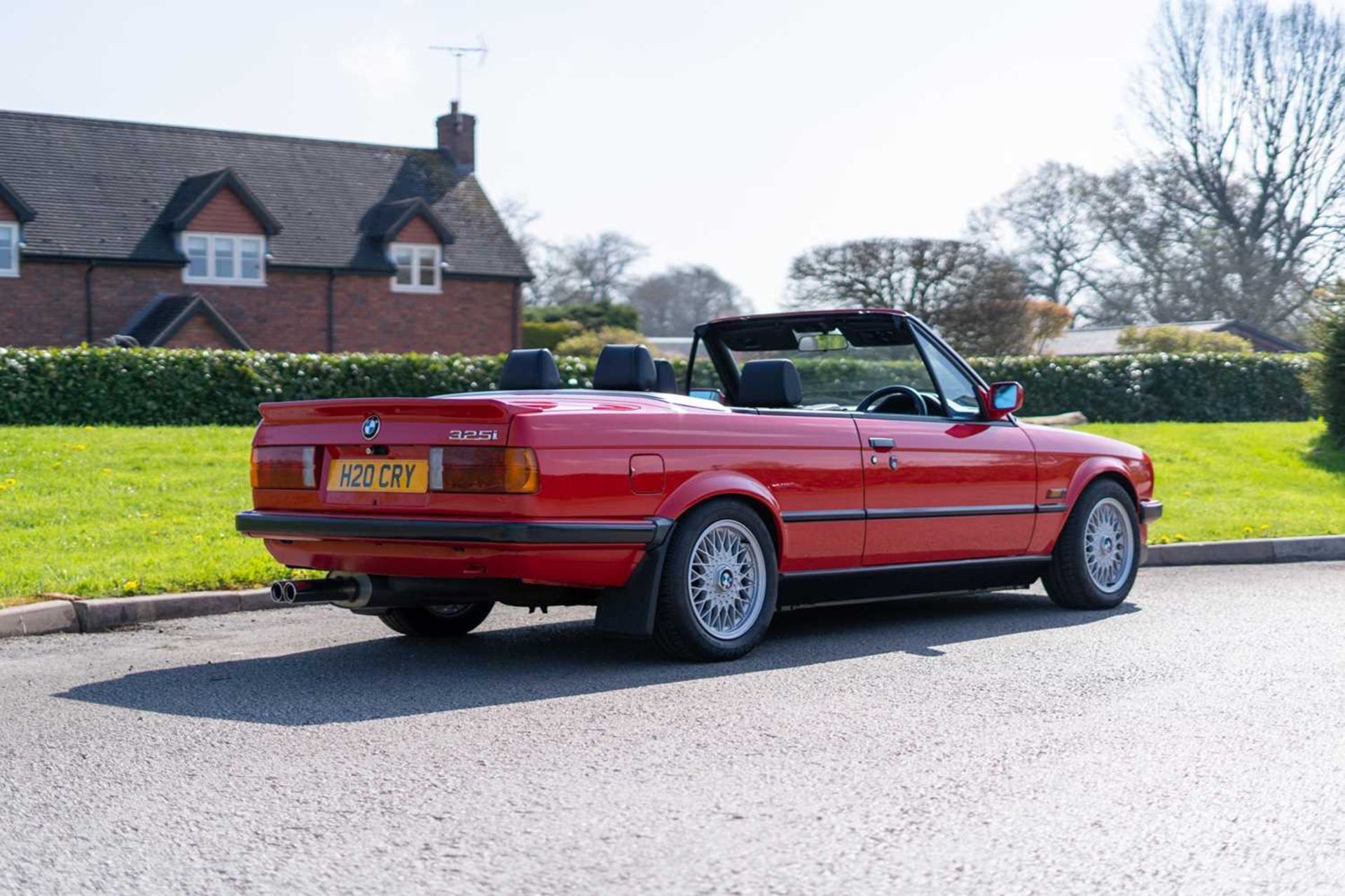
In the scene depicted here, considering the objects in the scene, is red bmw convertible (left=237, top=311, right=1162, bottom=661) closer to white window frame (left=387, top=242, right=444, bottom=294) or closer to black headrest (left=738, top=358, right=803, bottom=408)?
black headrest (left=738, top=358, right=803, bottom=408)

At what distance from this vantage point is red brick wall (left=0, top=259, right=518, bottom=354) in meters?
35.5

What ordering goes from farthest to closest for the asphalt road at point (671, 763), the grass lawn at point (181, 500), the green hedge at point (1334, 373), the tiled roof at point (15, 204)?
1. the tiled roof at point (15, 204)
2. the green hedge at point (1334, 373)
3. the grass lawn at point (181, 500)
4. the asphalt road at point (671, 763)

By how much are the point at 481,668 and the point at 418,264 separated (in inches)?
1374

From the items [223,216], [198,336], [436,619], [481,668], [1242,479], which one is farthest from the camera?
[223,216]

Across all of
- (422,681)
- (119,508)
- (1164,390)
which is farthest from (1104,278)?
(422,681)

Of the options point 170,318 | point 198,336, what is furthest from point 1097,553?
point 170,318

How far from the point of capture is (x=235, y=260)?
3825 cm

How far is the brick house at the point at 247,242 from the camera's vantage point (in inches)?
1410

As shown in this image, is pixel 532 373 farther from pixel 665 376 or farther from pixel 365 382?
pixel 365 382

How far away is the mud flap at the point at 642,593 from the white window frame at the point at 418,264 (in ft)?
114

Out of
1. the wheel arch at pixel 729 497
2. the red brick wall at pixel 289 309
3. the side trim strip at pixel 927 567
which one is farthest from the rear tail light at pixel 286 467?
the red brick wall at pixel 289 309

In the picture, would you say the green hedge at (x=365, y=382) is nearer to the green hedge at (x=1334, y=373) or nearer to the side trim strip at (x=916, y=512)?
the green hedge at (x=1334, y=373)

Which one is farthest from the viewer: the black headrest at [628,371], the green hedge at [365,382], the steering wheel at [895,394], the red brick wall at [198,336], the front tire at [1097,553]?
the red brick wall at [198,336]

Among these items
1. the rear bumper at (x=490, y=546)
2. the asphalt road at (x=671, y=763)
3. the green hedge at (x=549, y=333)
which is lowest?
the asphalt road at (x=671, y=763)
